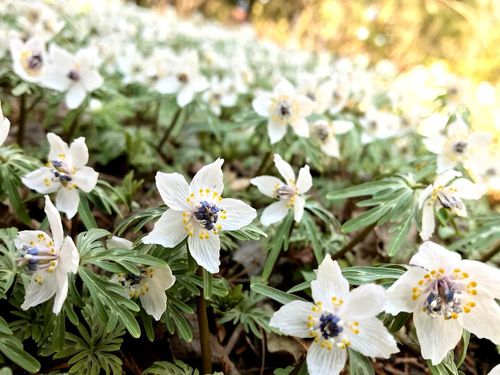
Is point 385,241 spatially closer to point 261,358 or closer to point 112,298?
point 261,358

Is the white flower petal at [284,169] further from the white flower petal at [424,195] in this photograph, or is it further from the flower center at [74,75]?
the flower center at [74,75]

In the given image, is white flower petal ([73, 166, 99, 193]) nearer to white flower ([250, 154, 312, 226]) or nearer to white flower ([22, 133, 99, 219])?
white flower ([22, 133, 99, 219])

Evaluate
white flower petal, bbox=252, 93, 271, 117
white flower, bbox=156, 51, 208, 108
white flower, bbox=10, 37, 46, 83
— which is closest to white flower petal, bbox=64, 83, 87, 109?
white flower, bbox=10, 37, 46, 83

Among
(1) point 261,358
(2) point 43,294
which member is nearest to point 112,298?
(2) point 43,294

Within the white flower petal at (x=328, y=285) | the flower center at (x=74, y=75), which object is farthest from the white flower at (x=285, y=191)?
the flower center at (x=74, y=75)

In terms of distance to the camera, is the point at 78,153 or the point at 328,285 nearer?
the point at 328,285

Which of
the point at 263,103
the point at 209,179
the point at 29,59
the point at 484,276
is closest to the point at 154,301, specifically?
the point at 209,179

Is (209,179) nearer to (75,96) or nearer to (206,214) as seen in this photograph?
(206,214)
